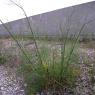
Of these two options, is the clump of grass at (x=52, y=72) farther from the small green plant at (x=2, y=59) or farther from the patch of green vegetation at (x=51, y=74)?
the small green plant at (x=2, y=59)

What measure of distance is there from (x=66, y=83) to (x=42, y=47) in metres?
0.54

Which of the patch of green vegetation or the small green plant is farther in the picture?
the small green plant

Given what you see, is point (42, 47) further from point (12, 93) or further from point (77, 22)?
point (77, 22)

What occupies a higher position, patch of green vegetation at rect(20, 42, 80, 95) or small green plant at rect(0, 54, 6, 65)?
small green plant at rect(0, 54, 6, 65)

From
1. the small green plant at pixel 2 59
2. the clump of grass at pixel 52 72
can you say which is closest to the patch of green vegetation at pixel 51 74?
the clump of grass at pixel 52 72

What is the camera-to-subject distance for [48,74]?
3303 millimetres

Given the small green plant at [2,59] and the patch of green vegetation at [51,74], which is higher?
the small green plant at [2,59]

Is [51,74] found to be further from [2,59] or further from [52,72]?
[2,59]

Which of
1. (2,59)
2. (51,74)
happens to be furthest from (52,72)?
(2,59)

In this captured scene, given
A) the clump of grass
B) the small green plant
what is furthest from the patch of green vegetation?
the small green plant

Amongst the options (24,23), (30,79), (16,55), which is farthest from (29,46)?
(30,79)

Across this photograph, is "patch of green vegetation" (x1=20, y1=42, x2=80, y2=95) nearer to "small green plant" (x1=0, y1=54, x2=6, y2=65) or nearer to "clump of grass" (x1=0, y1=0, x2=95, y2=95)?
"clump of grass" (x1=0, y1=0, x2=95, y2=95)

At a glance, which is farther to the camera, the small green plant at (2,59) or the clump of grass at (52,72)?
the small green plant at (2,59)

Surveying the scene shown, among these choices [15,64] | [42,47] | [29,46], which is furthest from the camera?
[29,46]
